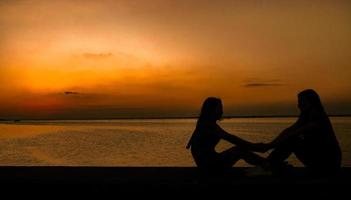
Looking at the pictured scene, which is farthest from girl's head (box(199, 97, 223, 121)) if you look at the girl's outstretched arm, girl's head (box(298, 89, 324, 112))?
girl's head (box(298, 89, 324, 112))

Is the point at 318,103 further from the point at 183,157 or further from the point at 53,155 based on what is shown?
the point at 53,155

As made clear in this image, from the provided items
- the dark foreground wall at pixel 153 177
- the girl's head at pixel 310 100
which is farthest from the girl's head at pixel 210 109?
the girl's head at pixel 310 100

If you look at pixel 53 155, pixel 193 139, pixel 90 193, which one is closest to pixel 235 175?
pixel 193 139

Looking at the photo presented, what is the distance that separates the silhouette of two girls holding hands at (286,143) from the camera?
7.99m

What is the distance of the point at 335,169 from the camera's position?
26.7ft

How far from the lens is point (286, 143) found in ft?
26.5

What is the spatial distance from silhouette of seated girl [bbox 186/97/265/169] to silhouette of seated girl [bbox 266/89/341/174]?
431 millimetres

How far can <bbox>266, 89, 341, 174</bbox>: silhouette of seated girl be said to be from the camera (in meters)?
7.97

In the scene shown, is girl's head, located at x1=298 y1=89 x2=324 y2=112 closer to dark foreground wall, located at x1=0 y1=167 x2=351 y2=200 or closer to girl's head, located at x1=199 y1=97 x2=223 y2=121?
dark foreground wall, located at x1=0 y1=167 x2=351 y2=200

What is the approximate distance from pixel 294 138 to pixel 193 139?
5.76ft

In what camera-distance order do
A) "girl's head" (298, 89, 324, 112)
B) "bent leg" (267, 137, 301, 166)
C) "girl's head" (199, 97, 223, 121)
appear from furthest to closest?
"girl's head" (199, 97, 223, 121), "bent leg" (267, 137, 301, 166), "girl's head" (298, 89, 324, 112)

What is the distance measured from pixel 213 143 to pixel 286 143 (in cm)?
126

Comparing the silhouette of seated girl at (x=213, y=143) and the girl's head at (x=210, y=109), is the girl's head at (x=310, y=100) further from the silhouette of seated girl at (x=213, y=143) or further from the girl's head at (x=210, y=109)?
the girl's head at (x=210, y=109)

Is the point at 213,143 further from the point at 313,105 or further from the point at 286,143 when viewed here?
the point at 313,105
